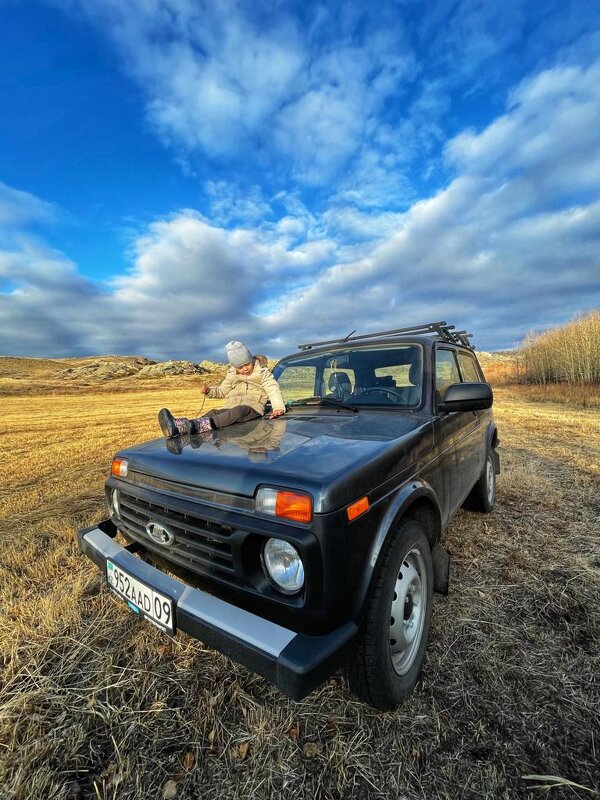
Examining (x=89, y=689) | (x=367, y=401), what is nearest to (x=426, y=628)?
(x=367, y=401)

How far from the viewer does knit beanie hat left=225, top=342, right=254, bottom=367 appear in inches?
160

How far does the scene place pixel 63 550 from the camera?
3.30 meters

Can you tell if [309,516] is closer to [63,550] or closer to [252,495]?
[252,495]

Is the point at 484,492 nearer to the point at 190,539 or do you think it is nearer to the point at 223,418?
the point at 223,418

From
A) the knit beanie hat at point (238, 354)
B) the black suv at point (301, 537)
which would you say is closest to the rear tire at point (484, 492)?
the black suv at point (301, 537)

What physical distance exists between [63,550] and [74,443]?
621 cm

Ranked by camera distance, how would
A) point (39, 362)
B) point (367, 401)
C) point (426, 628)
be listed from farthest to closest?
point (39, 362) < point (367, 401) < point (426, 628)

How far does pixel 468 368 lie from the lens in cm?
420

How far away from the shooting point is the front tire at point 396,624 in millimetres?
1599

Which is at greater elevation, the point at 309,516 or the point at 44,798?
the point at 309,516

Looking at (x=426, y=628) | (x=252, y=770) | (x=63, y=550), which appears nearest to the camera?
(x=252, y=770)

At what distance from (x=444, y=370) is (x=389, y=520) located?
191cm

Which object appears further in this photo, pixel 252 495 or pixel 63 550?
pixel 63 550

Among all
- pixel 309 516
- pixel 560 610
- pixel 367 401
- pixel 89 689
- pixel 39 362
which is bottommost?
pixel 560 610
